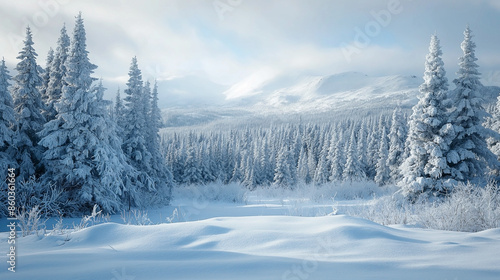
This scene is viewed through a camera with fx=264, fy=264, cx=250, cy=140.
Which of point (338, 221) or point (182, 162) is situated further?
point (182, 162)

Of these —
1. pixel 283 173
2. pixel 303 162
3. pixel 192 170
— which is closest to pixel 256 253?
pixel 283 173

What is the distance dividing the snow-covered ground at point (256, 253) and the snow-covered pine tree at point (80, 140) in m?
12.2

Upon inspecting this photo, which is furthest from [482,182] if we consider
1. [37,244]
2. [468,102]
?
[37,244]

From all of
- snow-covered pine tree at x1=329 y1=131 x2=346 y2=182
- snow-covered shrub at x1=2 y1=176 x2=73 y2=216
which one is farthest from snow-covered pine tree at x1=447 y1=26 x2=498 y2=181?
snow-covered pine tree at x1=329 y1=131 x2=346 y2=182

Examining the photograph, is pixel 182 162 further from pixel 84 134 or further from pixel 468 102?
pixel 468 102

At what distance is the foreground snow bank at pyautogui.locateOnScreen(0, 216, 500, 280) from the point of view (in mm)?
2963

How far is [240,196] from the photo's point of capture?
27.4 meters

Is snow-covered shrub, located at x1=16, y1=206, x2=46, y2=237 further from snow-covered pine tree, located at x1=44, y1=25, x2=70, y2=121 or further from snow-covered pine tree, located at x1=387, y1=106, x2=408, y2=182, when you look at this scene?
snow-covered pine tree, located at x1=387, y1=106, x2=408, y2=182

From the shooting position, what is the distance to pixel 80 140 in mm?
14969

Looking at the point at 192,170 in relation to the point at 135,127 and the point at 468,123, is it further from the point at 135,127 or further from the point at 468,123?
the point at 468,123

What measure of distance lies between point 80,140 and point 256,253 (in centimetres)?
1497

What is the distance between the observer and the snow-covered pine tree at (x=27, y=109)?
51.4 ft

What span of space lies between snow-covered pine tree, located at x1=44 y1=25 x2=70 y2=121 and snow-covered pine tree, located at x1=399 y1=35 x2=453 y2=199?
2223 centimetres

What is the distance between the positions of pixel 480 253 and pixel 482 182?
51.0 feet
